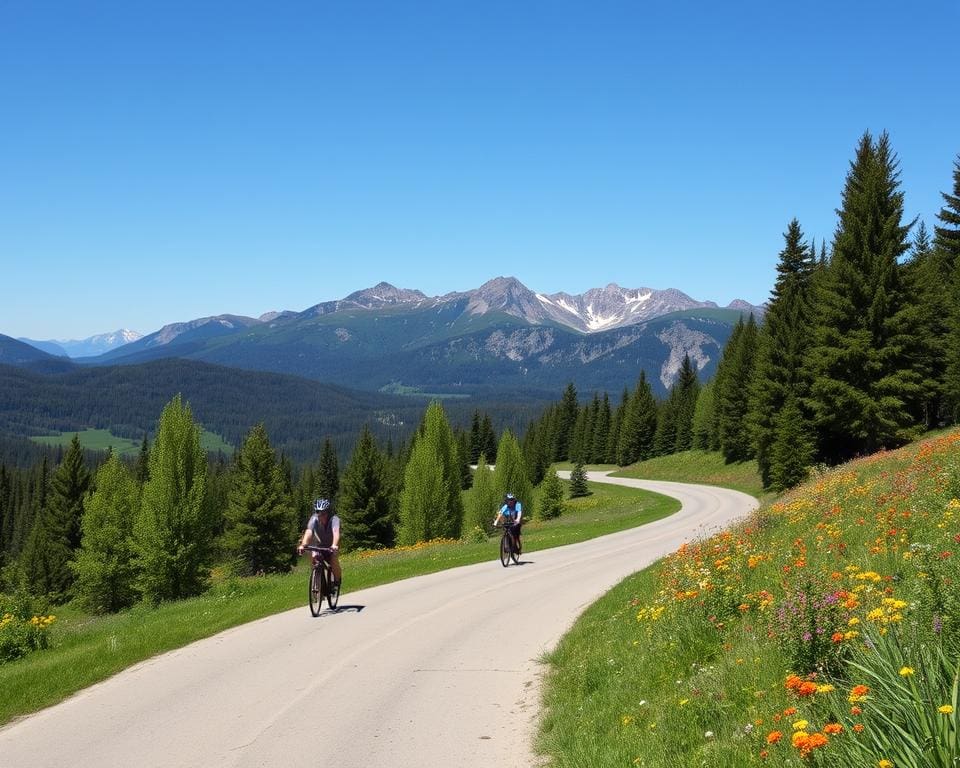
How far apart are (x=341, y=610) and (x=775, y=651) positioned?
1076 cm

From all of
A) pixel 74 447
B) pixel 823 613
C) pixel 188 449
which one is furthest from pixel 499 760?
pixel 74 447

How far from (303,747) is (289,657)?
3.97 meters

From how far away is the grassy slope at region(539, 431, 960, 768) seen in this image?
428 cm

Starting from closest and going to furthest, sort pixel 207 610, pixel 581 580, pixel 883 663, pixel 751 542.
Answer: pixel 883 663
pixel 751 542
pixel 207 610
pixel 581 580

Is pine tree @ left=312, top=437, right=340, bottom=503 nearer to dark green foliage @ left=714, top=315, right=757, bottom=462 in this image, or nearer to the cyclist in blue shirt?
dark green foliage @ left=714, top=315, right=757, bottom=462

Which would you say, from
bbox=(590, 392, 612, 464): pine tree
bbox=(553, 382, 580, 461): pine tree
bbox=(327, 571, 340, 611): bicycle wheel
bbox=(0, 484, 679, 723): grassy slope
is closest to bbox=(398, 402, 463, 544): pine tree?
bbox=(0, 484, 679, 723): grassy slope

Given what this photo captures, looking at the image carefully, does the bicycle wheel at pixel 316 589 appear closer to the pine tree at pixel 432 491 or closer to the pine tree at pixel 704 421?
the pine tree at pixel 432 491

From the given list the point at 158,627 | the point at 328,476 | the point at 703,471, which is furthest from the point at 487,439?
the point at 158,627

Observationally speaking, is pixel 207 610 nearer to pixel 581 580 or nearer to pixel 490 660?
pixel 490 660

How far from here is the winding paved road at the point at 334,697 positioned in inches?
291

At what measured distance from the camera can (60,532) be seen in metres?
67.2

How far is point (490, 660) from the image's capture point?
11.1 meters

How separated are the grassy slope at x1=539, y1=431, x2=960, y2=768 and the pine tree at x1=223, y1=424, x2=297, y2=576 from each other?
45.9 meters

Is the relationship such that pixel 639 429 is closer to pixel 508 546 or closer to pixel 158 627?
pixel 508 546
